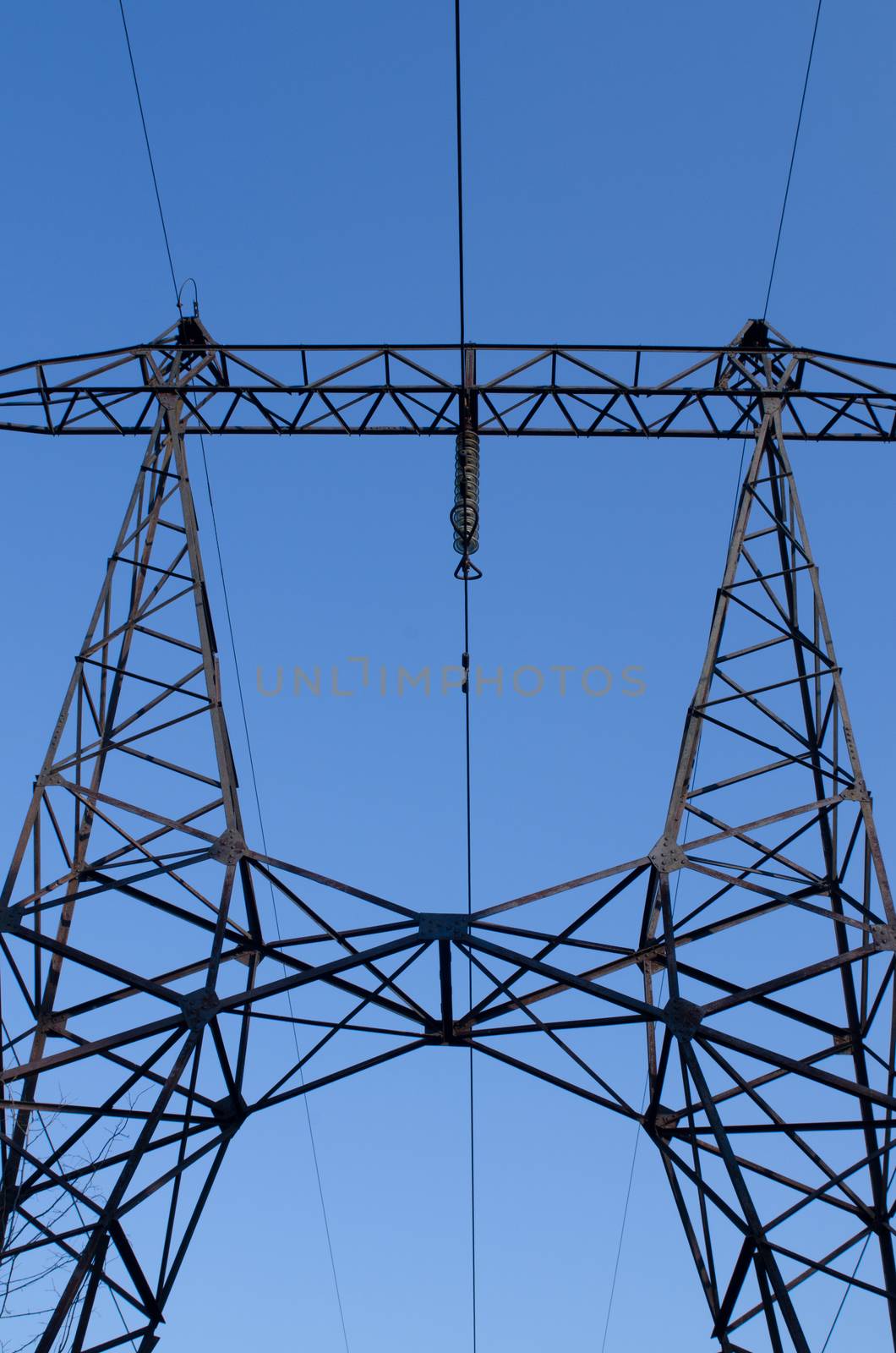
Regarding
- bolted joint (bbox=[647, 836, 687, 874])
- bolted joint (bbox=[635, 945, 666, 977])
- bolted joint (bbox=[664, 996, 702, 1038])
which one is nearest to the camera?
bolted joint (bbox=[664, 996, 702, 1038])

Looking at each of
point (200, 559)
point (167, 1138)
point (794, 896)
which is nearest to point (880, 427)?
point (794, 896)

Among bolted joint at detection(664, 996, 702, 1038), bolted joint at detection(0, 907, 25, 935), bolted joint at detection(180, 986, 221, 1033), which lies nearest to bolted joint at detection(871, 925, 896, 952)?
bolted joint at detection(664, 996, 702, 1038)

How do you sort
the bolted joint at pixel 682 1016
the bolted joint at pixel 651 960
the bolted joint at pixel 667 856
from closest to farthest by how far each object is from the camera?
the bolted joint at pixel 682 1016 → the bolted joint at pixel 667 856 → the bolted joint at pixel 651 960

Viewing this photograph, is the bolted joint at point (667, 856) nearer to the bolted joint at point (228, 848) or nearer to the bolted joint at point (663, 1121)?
the bolted joint at point (663, 1121)

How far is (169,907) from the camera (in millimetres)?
12141

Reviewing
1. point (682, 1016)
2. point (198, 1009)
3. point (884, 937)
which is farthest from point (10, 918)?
point (884, 937)

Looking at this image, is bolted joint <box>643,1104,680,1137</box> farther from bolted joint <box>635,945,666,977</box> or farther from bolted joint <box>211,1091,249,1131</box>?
bolted joint <box>211,1091,249,1131</box>

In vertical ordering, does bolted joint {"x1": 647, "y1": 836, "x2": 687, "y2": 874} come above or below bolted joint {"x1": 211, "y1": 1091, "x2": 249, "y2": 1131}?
above

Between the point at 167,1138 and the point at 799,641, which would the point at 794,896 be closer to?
the point at 799,641

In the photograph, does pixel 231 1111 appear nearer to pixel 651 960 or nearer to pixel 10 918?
pixel 10 918

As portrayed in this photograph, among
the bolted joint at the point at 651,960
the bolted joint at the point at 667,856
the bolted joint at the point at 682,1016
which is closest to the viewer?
the bolted joint at the point at 682,1016

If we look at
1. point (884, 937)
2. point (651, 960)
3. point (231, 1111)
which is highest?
point (651, 960)

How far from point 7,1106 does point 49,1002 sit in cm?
155

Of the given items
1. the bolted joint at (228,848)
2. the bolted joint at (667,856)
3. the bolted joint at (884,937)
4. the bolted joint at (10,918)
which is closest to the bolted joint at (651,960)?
the bolted joint at (667,856)
